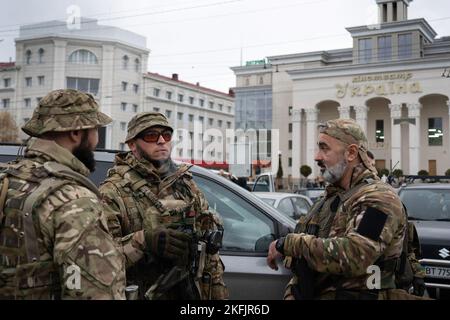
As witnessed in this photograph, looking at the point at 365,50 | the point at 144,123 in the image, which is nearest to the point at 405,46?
the point at 365,50

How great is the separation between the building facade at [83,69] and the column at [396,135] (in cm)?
2432

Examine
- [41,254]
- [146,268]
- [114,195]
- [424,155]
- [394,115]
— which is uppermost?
[394,115]

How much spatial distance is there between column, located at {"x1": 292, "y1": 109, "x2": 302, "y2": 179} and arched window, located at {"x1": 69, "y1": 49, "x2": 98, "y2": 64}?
22323 mm

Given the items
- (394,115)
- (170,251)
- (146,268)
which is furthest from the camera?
(394,115)

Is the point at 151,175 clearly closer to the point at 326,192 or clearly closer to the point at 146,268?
the point at 146,268

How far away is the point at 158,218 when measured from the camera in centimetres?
262

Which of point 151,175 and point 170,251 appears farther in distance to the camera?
point 151,175

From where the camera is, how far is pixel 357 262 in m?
2.36

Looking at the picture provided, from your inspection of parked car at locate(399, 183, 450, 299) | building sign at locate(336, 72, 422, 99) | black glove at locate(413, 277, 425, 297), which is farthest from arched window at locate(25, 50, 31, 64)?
black glove at locate(413, 277, 425, 297)

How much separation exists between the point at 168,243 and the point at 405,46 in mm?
48745

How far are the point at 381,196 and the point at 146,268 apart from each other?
1.35 metres

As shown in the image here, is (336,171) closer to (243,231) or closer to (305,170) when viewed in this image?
(243,231)
